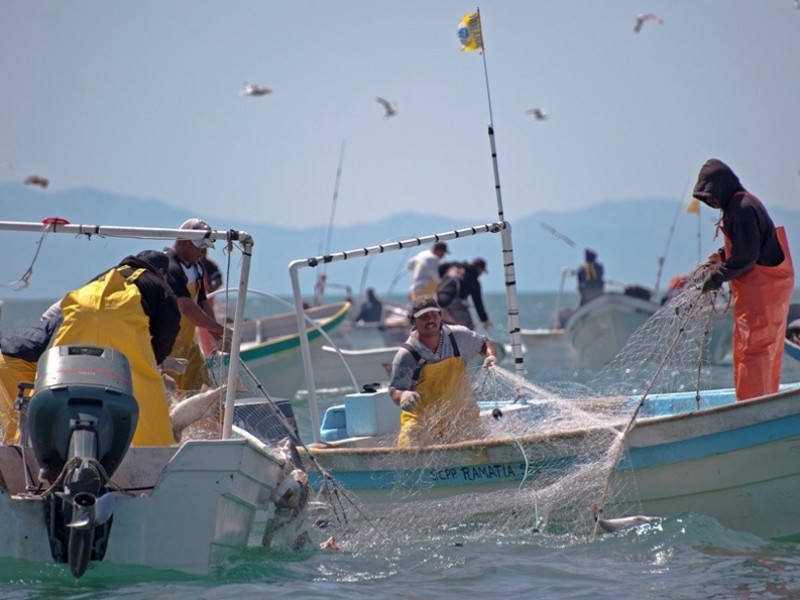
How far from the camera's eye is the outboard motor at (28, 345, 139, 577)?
533cm

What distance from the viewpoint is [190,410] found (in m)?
6.58

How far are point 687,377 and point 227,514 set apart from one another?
11.7 ft

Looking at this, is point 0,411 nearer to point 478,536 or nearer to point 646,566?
point 478,536

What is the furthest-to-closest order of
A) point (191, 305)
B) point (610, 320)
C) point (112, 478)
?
point (610, 320) < point (191, 305) < point (112, 478)

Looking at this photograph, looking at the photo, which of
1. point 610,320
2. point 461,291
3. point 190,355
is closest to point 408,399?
point 190,355

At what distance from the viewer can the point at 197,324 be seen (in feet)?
24.7

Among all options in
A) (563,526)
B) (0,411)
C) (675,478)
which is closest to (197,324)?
(0,411)

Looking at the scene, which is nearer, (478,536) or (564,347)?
(478,536)

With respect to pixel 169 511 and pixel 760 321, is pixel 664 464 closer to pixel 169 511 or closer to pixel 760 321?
pixel 760 321

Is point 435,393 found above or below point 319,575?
above

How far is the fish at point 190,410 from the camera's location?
6579 millimetres

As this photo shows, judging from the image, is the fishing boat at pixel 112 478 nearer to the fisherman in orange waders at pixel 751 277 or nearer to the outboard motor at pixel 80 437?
the outboard motor at pixel 80 437

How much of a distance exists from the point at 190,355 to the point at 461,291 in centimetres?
810

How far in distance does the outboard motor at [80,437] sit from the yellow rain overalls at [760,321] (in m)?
3.65
